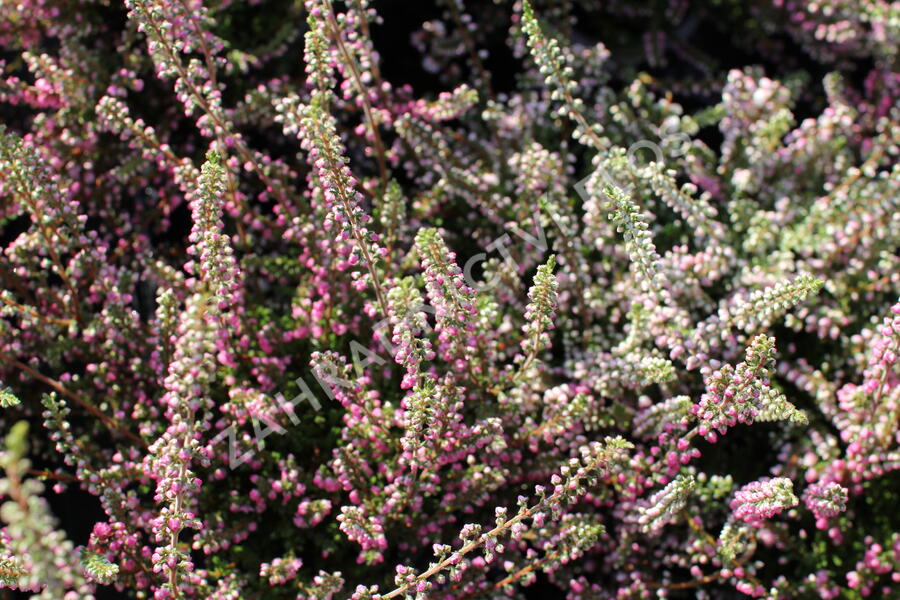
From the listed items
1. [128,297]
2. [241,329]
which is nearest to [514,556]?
[241,329]

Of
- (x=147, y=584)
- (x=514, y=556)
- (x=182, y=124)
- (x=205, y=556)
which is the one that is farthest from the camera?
(x=182, y=124)

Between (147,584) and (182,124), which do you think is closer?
(147,584)

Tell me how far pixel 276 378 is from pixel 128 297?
51cm

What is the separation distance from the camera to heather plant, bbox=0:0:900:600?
6.82ft

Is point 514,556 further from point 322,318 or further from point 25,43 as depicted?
point 25,43

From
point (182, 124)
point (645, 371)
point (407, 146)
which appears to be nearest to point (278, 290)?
point (407, 146)

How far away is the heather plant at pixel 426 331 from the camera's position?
208 centimetres

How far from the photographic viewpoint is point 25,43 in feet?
10.1

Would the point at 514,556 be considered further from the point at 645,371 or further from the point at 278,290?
the point at 278,290

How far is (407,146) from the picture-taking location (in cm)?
→ 320

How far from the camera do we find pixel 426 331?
2061mm

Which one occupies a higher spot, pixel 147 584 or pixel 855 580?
pixel 147 584

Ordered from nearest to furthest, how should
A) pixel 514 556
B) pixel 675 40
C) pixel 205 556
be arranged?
1. pixel 514 556
2. pixel 205 556
3. pixel 675 40

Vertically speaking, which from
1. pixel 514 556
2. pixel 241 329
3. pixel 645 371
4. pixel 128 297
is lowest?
pixel 514 556
